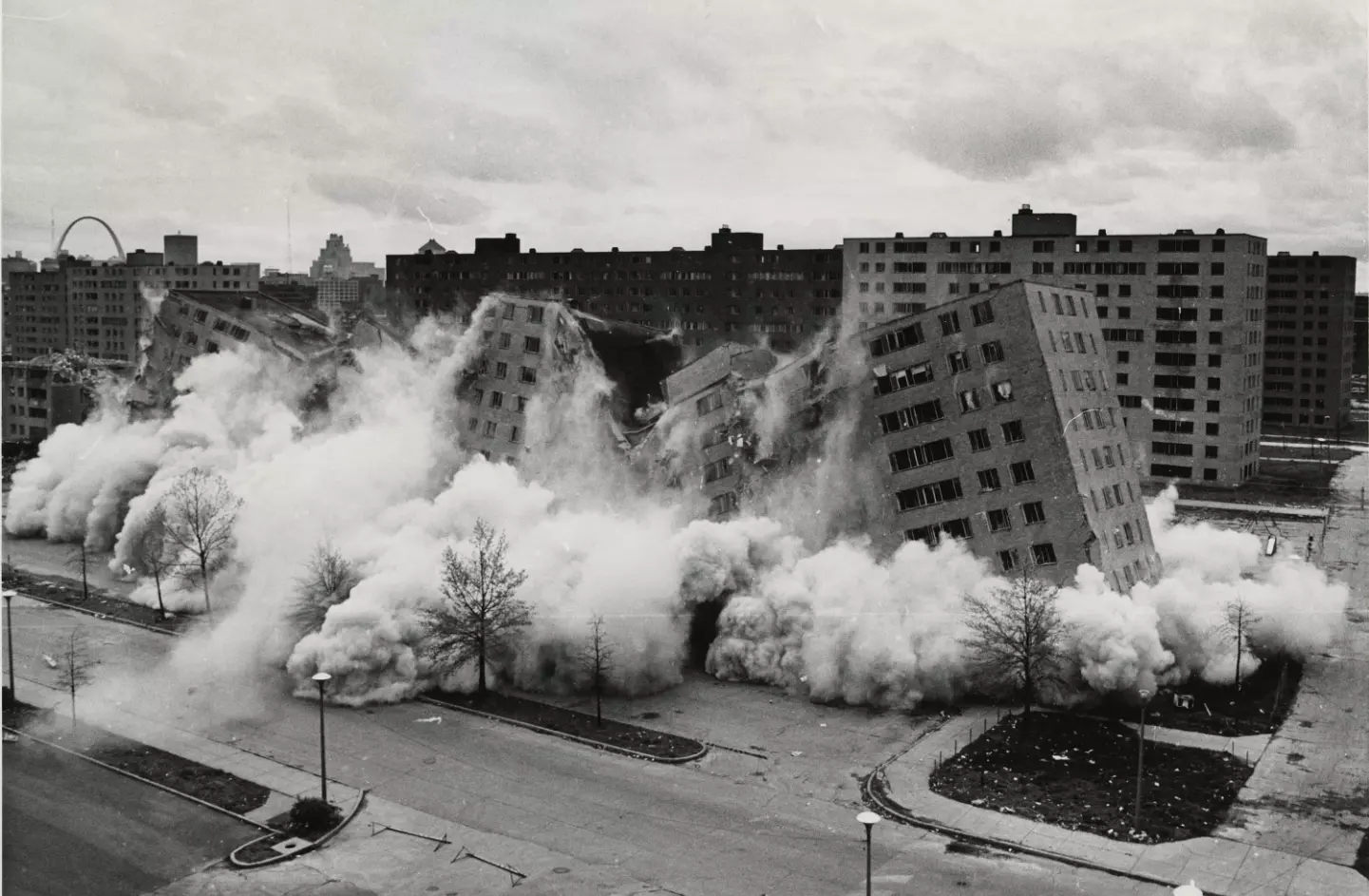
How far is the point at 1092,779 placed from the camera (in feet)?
120

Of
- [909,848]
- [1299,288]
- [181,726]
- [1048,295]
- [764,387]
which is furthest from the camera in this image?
[1299,288]

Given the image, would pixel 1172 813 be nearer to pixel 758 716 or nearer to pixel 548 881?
pixel 758 716

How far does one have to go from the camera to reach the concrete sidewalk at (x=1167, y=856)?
3006cm

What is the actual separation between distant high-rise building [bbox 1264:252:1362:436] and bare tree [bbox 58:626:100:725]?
118850 millimetres

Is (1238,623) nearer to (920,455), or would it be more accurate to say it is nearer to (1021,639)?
(1021,639)

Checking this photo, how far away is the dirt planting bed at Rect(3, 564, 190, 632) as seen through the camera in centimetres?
5422

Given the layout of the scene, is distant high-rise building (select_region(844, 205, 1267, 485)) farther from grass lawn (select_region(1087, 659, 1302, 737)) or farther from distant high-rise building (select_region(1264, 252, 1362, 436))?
grass lawn (select_region(1087, 659, 1302, 737))

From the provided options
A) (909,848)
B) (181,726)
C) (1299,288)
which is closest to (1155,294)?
(1299,288)

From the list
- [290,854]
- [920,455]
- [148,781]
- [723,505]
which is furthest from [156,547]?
[920,455]

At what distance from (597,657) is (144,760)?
14.8 meters

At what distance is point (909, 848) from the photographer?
32062 mm

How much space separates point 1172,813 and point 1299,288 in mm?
112579

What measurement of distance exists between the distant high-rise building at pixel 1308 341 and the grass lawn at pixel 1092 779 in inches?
3996

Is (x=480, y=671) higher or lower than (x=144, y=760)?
higher
